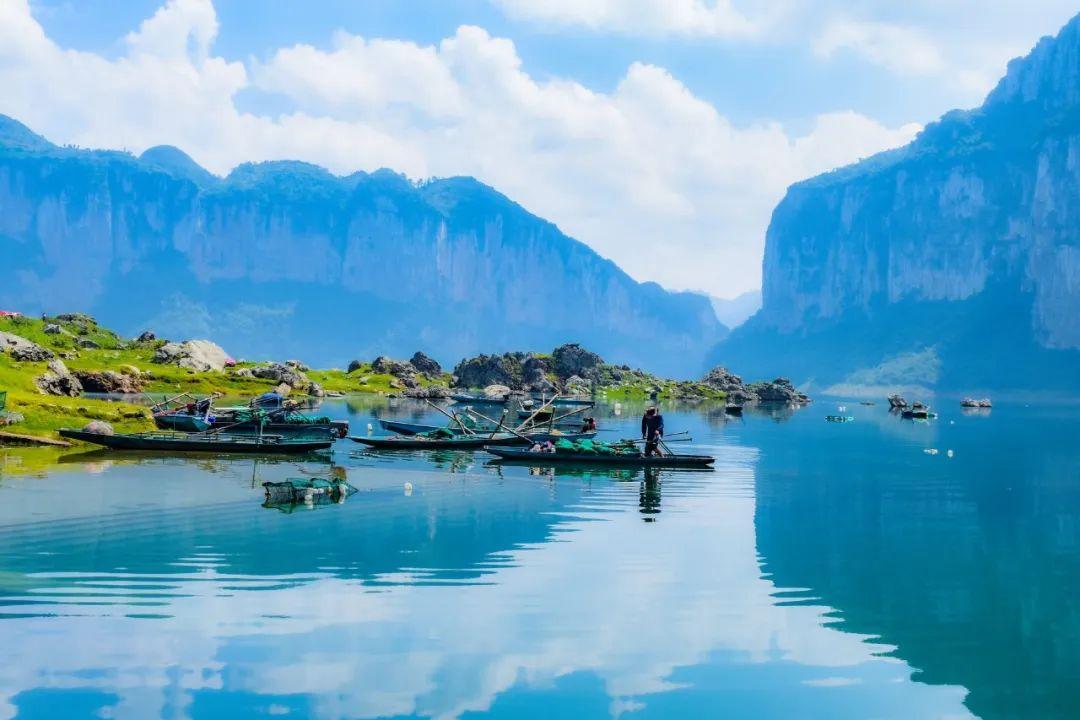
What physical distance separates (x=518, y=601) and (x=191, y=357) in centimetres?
12126

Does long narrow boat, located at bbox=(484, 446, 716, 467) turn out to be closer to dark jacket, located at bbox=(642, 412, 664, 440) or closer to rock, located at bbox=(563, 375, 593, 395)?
dark jacket, located at bbox=(642, 412, 664, 440)

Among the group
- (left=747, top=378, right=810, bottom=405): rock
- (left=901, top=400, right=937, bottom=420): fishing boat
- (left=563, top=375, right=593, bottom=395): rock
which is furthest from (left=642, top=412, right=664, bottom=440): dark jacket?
(left=747, top=378, right=810, bottom=405): rock

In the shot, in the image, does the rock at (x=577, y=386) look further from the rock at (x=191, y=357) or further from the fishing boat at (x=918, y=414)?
the rock at (x=191, y=357)

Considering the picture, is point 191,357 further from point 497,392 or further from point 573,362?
point 573,362

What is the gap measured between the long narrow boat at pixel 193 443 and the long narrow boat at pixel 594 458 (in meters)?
11.0

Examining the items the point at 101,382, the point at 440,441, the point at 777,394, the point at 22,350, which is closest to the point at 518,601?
the point at 440,441

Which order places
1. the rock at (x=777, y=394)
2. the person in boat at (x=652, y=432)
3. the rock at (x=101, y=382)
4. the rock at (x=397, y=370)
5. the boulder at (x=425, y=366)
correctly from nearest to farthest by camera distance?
the person in boat at (x=652, y=432), the rock at (x=101, y=382), the rock at (x=397, y=370), the rock at (x=777, y=394), the boulder at (x=425, y=366)

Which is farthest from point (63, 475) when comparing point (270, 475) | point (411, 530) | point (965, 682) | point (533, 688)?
point (965, 682)

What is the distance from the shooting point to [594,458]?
2012 inches

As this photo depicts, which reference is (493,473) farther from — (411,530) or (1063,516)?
(1063,516)

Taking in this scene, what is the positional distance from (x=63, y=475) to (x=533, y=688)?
3054 cm

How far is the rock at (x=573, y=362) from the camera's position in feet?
634

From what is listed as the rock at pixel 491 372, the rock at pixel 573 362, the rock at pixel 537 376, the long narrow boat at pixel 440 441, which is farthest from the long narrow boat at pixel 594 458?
the rock at pixel 573 362

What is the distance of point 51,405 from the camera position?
58938mm
